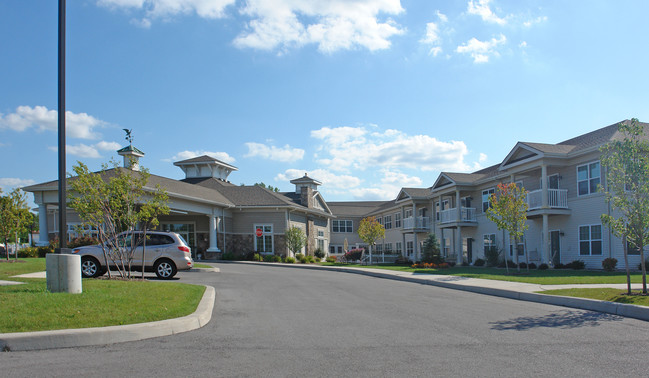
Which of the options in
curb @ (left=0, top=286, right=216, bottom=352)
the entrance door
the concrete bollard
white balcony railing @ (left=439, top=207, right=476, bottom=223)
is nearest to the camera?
curb @ (left=0, top=286, right=216, bottom=352)

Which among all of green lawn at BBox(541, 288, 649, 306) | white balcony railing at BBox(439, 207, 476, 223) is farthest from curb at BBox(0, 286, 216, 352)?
white balcony railing at BBox(439, 207, 476, 223)

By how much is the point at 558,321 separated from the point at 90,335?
8041mm

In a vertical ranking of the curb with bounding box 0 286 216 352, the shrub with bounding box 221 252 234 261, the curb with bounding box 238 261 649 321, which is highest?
the curb with bounding box 0 286 216 352

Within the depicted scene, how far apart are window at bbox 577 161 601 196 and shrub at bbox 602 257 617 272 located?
3.60 metres

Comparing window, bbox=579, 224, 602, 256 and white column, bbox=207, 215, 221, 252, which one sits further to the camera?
white column, bbox=207, 215, 221, 252

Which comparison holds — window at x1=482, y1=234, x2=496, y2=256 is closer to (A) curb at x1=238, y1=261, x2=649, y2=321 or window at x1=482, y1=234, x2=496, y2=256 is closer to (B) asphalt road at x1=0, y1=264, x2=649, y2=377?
(A) curb at x1=238, y1=261, x2=649, y2=321

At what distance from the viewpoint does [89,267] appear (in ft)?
55.1

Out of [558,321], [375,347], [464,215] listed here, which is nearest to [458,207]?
[464,215]

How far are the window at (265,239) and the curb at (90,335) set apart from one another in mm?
32186

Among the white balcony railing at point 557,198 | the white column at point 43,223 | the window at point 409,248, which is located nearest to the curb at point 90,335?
the white balcony railing at point 557,198

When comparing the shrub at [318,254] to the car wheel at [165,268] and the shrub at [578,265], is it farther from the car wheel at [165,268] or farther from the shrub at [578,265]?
the car wheel at [165,268]

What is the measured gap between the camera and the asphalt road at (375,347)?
5.99 metres

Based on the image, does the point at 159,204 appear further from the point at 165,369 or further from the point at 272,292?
the point at 165,369

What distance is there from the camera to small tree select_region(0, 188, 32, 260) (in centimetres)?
2172
